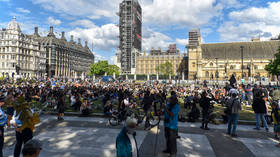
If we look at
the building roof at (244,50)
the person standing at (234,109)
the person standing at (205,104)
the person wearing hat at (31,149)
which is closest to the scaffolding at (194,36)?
the building roof at (244,50)

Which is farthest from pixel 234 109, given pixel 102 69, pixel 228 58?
pixel 228 58

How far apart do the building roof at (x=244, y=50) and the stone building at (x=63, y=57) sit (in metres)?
61.5

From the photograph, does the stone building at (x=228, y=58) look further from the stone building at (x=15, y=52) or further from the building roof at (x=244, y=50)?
the stone building at (x=15, y=52)

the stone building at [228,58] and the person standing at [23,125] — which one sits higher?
the stone building at [228,58]

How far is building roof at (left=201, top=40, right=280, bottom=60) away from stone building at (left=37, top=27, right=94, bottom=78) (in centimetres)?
6147

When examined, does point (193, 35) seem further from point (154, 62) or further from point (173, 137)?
point (173, 137)

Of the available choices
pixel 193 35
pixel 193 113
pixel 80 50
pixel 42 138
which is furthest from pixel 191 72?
pixel 42 138

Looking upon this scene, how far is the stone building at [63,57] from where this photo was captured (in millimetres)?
82188

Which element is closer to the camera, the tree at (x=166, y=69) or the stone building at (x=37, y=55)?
the stone building at (x=37, y=55)

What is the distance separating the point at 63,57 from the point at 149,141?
9276cm

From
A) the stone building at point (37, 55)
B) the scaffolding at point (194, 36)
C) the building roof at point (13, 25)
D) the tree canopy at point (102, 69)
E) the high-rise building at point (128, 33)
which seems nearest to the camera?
the building roof at point (13, 25)

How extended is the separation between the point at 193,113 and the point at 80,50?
10393 centimetres

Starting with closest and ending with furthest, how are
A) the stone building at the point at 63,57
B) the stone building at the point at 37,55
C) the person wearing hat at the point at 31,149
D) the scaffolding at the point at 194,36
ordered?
the person wearing hat at the point at 31,149
the stone building at the point at 37,55
the stone building at the point at 63,57
the scaffolding at the point at 194,36

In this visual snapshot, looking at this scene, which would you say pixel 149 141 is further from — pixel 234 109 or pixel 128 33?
pixel 128 33
